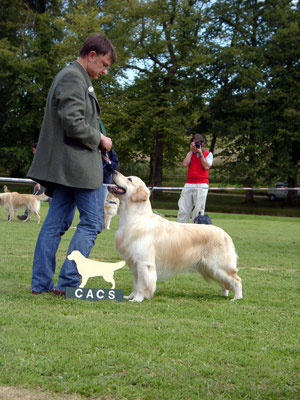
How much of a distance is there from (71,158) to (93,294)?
3.84 feet

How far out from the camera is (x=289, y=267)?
7.05 m

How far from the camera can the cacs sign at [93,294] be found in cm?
420

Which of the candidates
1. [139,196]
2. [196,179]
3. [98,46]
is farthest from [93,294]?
[196,179]

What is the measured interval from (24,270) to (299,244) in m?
6.80

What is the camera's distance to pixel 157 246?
4.61 metres

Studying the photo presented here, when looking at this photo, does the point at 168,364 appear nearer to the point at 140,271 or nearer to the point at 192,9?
the point at 140,271

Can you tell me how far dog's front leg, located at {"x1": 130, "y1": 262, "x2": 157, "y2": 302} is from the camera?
4477mm

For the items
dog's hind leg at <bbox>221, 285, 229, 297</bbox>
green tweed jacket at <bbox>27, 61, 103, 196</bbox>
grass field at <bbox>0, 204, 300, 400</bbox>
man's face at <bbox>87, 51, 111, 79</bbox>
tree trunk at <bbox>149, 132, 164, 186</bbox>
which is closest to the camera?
grass field at <bbox>0, 204, 300, 400</bbox>

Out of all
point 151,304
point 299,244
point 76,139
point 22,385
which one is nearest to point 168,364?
point 22,385

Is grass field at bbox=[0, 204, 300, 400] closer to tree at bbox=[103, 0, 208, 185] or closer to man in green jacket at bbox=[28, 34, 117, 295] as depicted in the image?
man in green jacket at bbox=[28, 34, 117, 295]

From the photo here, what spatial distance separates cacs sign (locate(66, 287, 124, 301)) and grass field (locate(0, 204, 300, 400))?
11cm

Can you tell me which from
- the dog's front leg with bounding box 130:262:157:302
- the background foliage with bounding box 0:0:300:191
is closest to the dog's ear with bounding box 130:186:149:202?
the dog's front leg with bounding box 130:262:157:302

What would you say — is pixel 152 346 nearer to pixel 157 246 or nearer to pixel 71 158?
pixel 157 246

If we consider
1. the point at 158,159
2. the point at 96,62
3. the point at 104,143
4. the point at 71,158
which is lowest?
the point at 71,158
